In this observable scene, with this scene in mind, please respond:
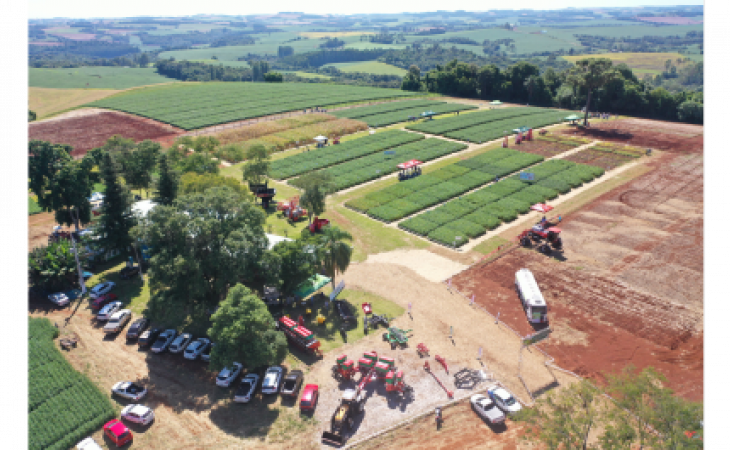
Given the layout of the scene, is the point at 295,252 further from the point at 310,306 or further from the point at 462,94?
the point at 462,94

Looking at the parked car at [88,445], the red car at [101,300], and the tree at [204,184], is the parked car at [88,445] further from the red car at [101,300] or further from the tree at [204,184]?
the tree at [204,184]

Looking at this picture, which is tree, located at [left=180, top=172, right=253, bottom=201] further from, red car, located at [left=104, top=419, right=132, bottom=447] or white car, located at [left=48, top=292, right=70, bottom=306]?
red car, located at [left=104, top=419, right=132, bottom=447]

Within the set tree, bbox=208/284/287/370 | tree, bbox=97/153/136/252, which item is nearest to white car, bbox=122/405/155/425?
tree, bbox=208/284/287/370

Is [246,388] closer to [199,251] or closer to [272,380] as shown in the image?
[272,380]

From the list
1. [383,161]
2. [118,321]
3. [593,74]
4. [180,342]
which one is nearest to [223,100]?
[383,161]

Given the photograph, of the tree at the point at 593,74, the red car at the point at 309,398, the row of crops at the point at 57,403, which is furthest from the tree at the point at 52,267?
the tree at the point at 593,74
